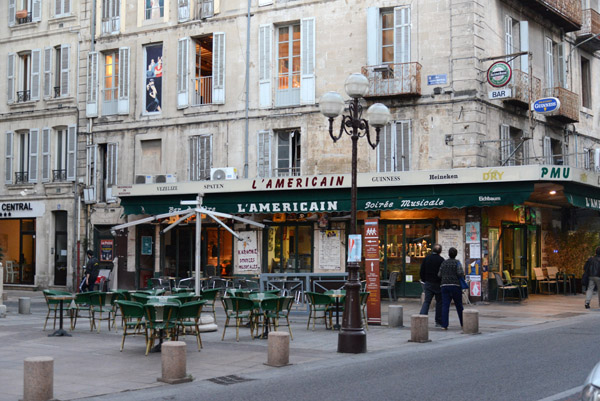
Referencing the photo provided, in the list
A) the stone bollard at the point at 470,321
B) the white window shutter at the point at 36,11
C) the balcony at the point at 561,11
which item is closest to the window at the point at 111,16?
the white window shutter at the point at 36,11

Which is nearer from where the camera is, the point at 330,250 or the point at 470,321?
the point at 470,321

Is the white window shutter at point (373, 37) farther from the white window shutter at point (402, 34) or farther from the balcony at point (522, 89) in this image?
the balcony at point (522, 89)

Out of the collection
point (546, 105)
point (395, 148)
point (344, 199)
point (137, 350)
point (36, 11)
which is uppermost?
point (36, 11)

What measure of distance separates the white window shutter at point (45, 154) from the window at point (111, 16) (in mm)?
Answer: 4446

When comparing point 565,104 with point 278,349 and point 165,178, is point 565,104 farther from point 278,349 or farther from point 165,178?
point 278,349

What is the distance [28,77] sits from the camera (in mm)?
29141

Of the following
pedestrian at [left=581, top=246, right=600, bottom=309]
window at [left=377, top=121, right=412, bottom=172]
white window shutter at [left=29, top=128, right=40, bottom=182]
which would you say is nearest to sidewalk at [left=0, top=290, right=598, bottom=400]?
pedestrian at [left=581, top=246, right=600, bottom=309]

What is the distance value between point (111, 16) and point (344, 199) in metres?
12.0

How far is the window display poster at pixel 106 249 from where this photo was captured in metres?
26.8

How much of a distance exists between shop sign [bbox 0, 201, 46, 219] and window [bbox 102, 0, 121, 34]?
277 inches

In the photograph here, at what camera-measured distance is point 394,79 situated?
861 inches

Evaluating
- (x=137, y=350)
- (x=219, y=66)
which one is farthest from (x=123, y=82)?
(x=137, y=350)

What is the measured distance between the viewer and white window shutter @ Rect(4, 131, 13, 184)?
28.9m

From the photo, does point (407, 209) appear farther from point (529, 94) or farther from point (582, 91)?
point (582, 91)
